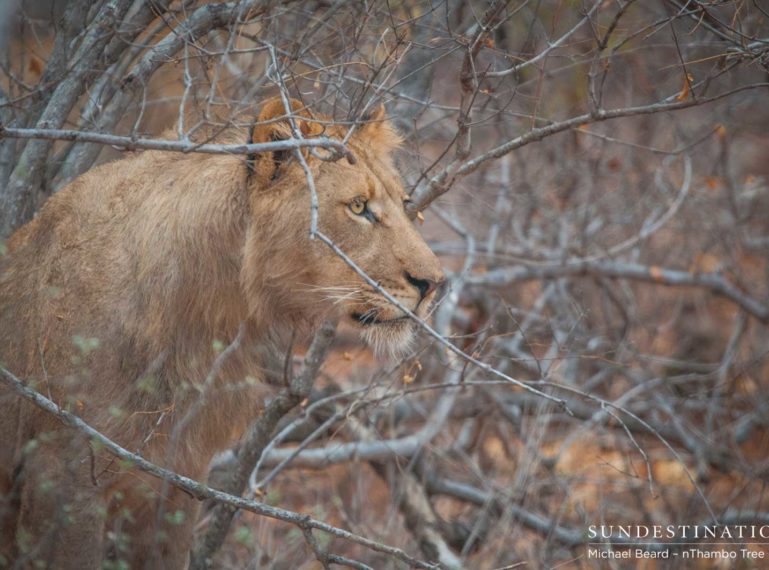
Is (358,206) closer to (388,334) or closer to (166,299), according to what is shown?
(388,334)

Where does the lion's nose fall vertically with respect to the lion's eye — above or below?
below

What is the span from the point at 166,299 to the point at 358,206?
0.83 m

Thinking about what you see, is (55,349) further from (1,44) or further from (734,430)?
(734,430)

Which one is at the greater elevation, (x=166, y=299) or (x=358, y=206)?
(x=358, y=206)

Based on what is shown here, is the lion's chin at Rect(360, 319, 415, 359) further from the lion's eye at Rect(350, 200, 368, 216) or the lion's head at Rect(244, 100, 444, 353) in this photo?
the lion's eye at Rect(350, 200, 368, 216)

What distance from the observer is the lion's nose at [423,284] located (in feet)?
11.4

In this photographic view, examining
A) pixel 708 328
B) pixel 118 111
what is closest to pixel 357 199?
pixel 118 111

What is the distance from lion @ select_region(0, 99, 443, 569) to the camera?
3377 mm

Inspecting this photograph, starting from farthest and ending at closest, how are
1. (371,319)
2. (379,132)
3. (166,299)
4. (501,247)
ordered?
1. (501,247)
2. (379,132)
3. (371,319)
4. (166,299)

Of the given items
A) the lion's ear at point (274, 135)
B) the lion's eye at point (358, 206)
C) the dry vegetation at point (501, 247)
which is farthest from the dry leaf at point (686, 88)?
the lion's ear at point (274, 135)

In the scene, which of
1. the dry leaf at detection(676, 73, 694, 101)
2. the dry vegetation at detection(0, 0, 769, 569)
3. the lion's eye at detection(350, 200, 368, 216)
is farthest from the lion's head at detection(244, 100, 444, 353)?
the dry leaf at detection(676, 73, 694, 101)

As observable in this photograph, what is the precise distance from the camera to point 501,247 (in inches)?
268

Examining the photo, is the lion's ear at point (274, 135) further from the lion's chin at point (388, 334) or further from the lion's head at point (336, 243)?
the lion's chin at point (388, 334)

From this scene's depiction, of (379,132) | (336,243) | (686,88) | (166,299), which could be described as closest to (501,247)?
(379,132)
